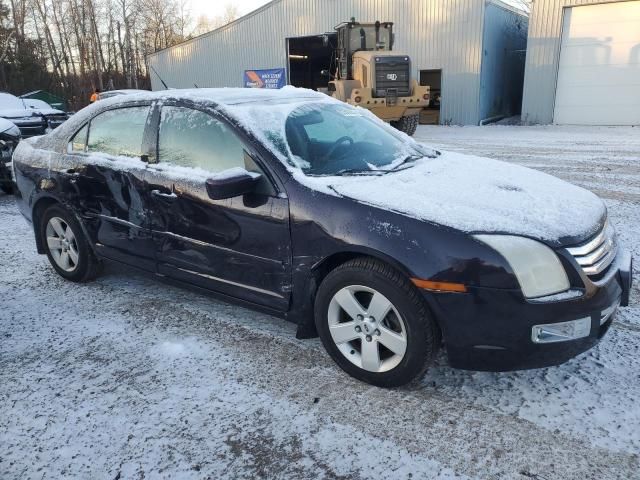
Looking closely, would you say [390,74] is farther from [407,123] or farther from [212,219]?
[212,219]

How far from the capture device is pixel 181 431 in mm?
2461

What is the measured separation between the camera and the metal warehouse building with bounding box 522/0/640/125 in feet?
53.3

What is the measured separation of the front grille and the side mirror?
41.0 ft

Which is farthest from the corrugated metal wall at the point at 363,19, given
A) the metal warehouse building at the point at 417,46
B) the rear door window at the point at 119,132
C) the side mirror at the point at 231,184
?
the side mirror at the point at 231,184

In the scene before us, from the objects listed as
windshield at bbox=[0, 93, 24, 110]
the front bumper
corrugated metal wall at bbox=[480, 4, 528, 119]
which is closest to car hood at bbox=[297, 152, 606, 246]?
the front bumper

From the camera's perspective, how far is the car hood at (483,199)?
8.10 feet

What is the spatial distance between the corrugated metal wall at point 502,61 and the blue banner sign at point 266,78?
8.54m

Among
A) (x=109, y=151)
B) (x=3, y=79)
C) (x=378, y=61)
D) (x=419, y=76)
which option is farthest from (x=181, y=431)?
(x=3, y=79)

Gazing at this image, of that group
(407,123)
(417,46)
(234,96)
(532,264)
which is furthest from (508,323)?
(417,46)

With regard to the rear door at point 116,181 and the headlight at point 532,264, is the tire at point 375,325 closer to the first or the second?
the headlight at point 532,264

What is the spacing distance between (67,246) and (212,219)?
6.06 ft

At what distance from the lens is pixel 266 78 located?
23.3 m

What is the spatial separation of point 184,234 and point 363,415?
63.5 inches

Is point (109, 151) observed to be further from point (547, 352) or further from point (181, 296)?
point (547, 352)
